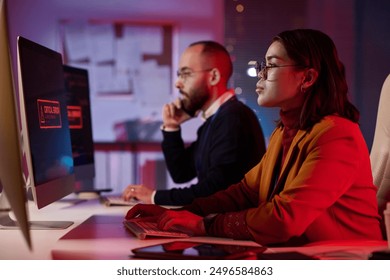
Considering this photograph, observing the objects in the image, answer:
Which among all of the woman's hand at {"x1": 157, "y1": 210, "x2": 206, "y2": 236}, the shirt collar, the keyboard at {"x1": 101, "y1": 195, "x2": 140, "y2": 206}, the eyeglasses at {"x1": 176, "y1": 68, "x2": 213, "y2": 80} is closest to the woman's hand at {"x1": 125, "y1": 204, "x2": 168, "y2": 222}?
the woman's hand at {"x1": 157, "y1": 210, "x2": 206, "y2": 236}


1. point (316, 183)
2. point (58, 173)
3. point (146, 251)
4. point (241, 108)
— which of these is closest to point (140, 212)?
point (58, 173)

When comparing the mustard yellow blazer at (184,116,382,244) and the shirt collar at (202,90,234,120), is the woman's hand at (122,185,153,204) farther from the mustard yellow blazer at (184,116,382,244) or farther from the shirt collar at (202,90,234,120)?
the mustard yellow blazer at (184,116,382,244)

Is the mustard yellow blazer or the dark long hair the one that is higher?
the dark long hair

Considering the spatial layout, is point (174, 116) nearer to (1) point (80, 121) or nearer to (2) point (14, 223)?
(1) point (80, 121)

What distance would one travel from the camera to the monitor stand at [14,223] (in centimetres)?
169

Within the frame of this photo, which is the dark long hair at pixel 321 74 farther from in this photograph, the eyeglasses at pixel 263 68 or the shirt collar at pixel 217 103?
the shirt collar at pixel 217 103

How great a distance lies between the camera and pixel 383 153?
1837 millimetres

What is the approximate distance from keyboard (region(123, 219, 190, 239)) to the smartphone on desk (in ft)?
0.31

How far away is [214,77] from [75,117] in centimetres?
58

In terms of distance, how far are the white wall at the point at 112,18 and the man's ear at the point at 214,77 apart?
146 millimetres

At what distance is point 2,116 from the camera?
4.66 feet

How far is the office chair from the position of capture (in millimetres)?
A: 1803

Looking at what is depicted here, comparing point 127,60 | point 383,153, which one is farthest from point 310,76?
point 127,60
